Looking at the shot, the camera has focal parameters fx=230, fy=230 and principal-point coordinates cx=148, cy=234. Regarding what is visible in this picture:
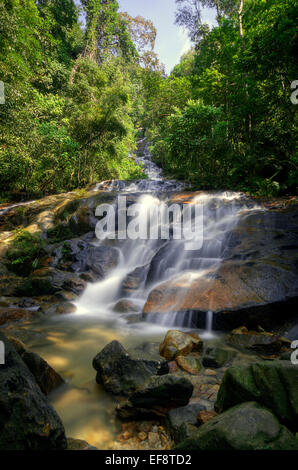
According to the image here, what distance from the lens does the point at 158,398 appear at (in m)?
2.05

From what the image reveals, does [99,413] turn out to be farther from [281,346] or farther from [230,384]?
[281,346]

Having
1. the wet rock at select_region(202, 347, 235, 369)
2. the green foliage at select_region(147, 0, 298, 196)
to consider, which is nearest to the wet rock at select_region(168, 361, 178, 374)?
the wet rock at select_region(202, 347, 235, 369)

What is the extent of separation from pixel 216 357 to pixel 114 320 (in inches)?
98.9

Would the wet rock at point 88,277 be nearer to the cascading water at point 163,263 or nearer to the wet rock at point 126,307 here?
the cascading water at point 163,263

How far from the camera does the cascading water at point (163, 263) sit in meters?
5.15

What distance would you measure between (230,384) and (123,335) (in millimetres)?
2551

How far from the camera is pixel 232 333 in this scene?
3729 millimetres

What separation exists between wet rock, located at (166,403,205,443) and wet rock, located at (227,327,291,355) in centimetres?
161

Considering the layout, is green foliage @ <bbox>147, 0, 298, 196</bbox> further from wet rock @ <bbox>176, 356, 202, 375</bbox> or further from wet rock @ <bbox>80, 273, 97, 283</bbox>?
wet rock @ <bbox>80, 273, 97, 283</bbox>

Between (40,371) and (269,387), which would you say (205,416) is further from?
(40,371)

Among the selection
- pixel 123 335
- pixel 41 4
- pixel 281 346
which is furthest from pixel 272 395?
pixel 41 4

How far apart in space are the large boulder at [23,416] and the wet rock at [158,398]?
67 centimetres
